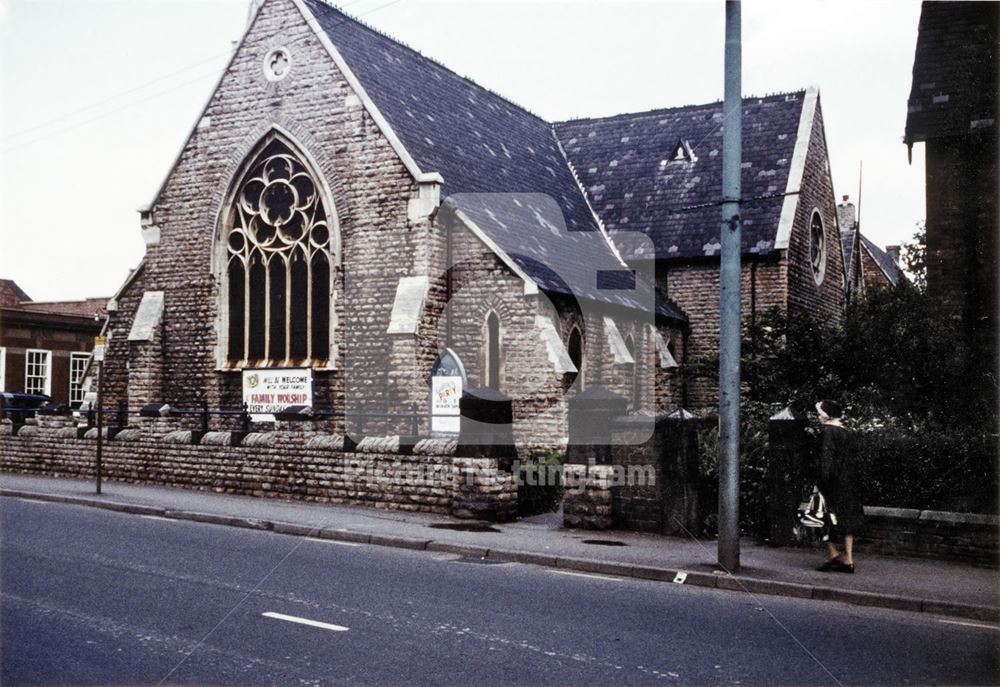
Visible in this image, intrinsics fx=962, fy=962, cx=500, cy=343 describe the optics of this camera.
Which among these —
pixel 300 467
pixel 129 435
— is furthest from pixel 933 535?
pixel 129 435

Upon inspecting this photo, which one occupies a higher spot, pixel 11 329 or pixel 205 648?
pixel 11 329

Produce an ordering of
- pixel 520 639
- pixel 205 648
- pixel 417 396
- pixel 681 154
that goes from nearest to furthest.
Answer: pixel 205 648 → pixel 520 639 → pixel 417 396 → pixel 681 154

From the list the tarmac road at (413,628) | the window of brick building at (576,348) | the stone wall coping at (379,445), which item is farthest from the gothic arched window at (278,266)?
the tarmac road at (413,628)

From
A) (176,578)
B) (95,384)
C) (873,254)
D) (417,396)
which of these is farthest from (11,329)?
(873,254)

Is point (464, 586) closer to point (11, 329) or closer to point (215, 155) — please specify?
point (215, 155)

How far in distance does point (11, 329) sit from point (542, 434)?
2603cm

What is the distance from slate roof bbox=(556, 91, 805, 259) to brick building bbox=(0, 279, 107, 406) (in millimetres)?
21591

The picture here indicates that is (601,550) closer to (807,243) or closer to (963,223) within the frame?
(963,223)

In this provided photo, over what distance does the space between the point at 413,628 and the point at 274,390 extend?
615 inches

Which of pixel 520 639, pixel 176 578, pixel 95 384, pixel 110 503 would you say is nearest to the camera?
pixel 520 639

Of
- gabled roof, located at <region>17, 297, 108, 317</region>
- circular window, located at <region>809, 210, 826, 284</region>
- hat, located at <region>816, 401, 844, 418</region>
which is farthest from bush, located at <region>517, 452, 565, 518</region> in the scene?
gabled roof, located at <region>17, 297, 108, 317</region>

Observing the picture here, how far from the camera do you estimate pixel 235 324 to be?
23672 millimetres

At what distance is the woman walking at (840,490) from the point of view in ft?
33.8

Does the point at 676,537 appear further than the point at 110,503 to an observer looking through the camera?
No
